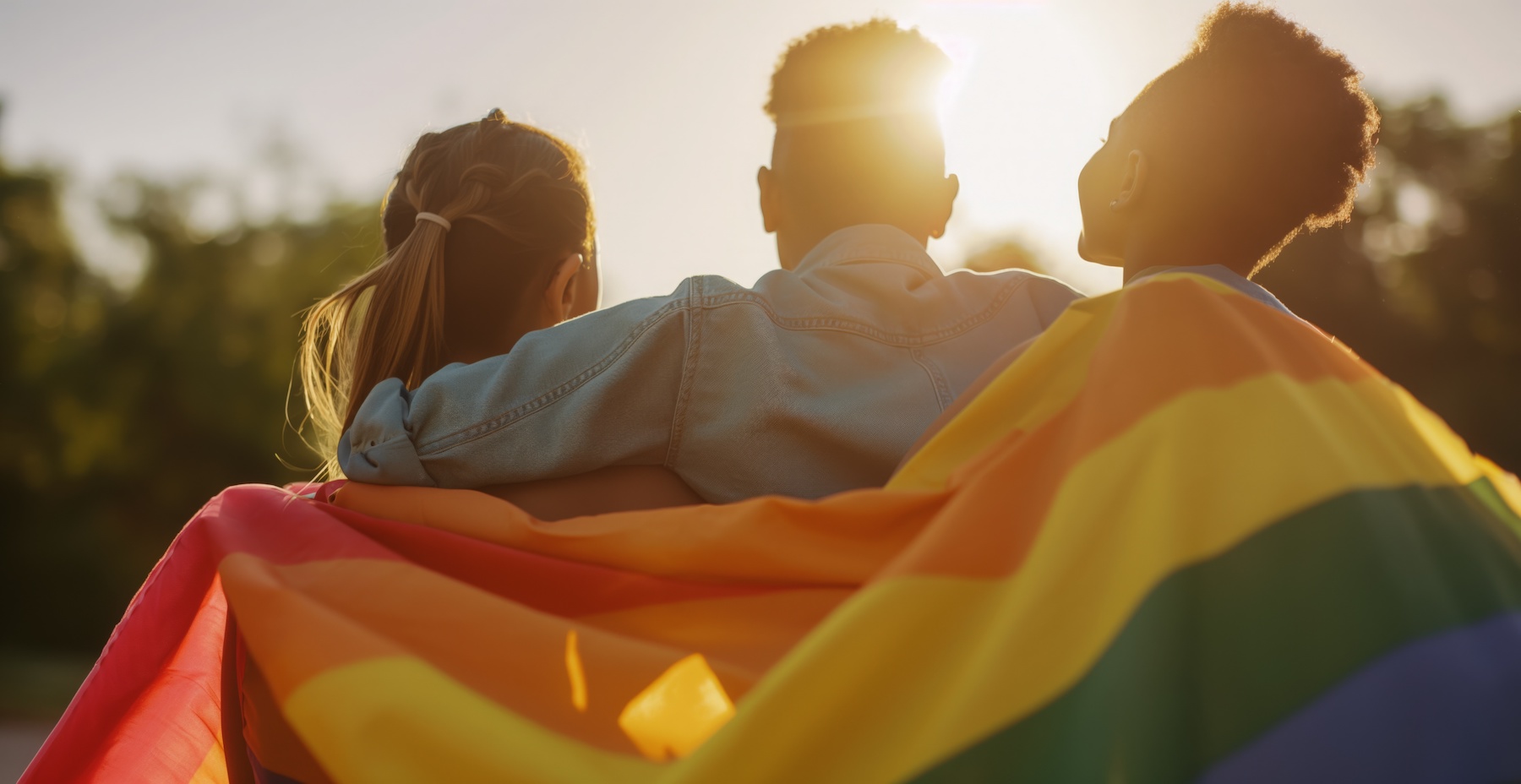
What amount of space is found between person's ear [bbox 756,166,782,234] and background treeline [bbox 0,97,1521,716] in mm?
19613

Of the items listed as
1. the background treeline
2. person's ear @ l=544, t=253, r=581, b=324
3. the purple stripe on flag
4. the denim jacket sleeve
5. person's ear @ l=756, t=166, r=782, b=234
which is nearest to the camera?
the purple stripe on flag

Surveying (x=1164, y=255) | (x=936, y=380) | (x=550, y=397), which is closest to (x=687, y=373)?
(x=550, y=397)

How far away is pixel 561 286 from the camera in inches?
102

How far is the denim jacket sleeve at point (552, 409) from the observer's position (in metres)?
1.98

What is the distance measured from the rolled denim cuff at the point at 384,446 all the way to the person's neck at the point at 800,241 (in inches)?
39.0

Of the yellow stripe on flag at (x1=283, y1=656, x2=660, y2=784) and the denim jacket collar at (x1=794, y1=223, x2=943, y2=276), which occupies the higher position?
the denim jacket collar at (x1=794, y1=223, x2=943, y2=276)

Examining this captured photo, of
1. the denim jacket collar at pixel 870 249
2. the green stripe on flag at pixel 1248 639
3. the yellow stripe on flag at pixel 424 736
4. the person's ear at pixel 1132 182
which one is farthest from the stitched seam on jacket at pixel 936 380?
the yellow stripe on flag at pixel 424 736

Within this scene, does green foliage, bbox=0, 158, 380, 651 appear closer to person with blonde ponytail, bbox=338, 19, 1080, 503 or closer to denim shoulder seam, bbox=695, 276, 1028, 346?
person with blonde ponytail, bbox=338, 19, 1080, 503

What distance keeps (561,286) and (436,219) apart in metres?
0.32

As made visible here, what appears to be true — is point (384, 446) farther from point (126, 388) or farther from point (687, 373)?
point (126, 388)

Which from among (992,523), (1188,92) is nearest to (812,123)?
(1188,92)

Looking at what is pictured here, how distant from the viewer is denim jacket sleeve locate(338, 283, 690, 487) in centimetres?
198

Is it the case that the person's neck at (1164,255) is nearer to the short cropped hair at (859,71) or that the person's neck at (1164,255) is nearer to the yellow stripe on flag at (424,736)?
the short cropped hair at (859,71)

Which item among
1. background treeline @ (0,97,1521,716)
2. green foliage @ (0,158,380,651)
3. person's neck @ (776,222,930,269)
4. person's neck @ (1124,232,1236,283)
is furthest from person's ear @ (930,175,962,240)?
green foliage @ (0,158,380,651)
